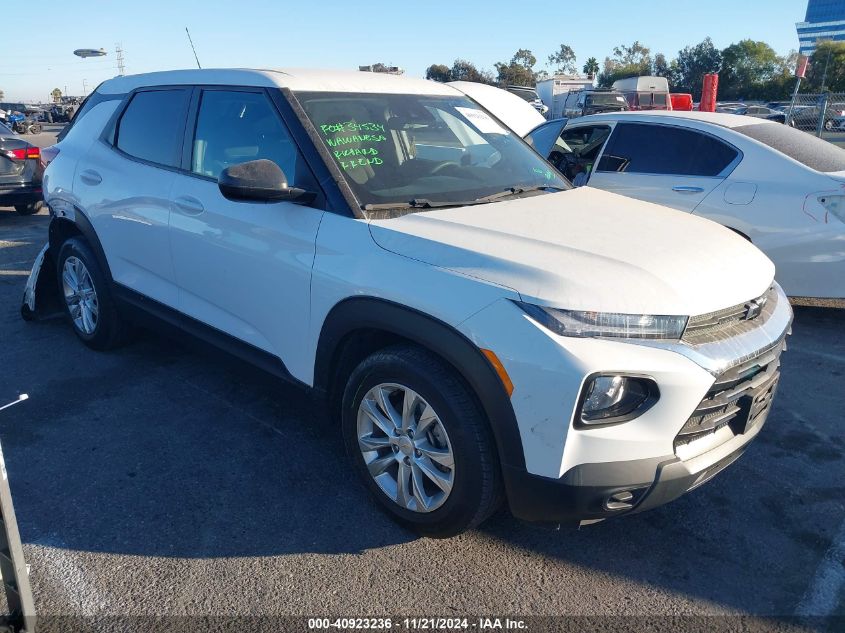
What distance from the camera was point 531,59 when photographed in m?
90.1

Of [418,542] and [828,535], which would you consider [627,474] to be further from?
[828,535]

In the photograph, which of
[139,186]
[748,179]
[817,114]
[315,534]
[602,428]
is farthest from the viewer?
[817,114]

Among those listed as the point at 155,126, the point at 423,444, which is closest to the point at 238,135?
the point at 155,126

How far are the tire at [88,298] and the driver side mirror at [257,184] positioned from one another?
2.01 meters

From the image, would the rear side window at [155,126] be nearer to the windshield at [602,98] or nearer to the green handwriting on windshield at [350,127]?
the green handwriting on windshield at [350,127]

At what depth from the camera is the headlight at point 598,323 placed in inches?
93.3

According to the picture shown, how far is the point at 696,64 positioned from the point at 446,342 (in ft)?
307

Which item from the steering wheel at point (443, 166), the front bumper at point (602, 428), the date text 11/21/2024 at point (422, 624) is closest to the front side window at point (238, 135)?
the steering wheel at point (443, 166)

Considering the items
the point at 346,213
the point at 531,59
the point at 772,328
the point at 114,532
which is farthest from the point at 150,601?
the point at 531,59

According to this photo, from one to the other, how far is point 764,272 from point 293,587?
2335 mm

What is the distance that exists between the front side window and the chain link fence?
30.1 feet

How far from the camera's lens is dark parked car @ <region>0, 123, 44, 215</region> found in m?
9.77

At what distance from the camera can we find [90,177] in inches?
181

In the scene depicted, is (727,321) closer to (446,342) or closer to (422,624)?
(446,342)
